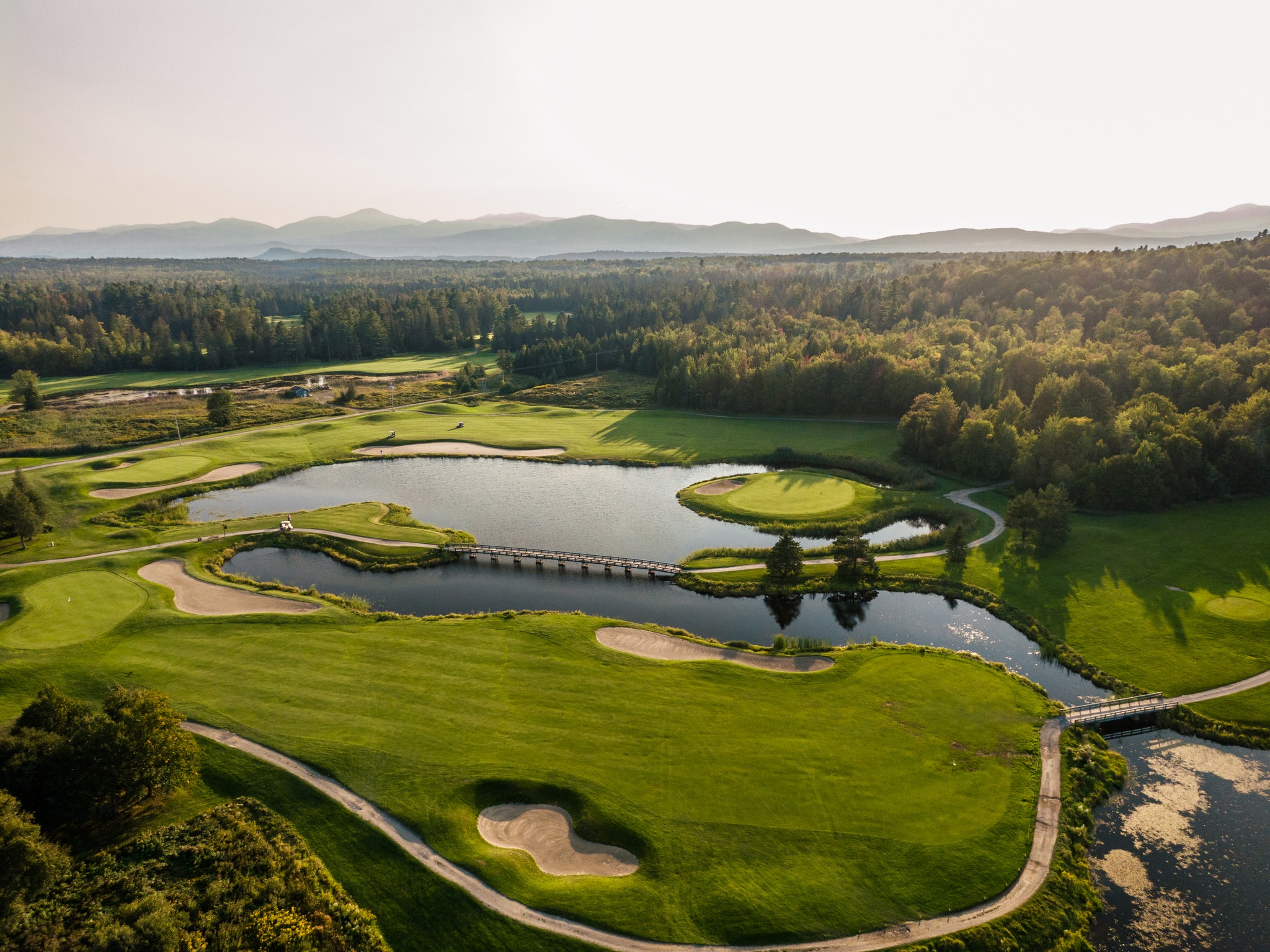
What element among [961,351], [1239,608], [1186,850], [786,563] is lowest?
[1186,850]

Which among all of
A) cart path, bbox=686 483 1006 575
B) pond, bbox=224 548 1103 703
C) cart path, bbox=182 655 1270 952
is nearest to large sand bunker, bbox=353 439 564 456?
pond, bbox=224 548 1103 703

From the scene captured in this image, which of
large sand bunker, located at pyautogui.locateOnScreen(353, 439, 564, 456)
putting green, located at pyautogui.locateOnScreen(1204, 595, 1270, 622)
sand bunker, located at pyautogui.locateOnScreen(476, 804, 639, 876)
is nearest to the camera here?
sand bunker, located at pyautogui.locateOnScreen(476, 804, 639, 876)

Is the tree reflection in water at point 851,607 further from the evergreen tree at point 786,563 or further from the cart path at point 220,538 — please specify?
the cart path at point 220,538

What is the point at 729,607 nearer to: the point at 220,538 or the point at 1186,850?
the point at 1186,850

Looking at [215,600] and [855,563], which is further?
[855,563]

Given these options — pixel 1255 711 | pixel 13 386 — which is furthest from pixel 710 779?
pixel 13 386

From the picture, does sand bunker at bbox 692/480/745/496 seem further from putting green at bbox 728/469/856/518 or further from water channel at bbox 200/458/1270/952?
water channel at bbox 200/458/1270/952

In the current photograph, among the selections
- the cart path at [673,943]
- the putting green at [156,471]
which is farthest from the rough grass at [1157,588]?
the putting green at [156,471]

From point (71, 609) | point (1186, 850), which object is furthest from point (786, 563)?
point (71, 609)
